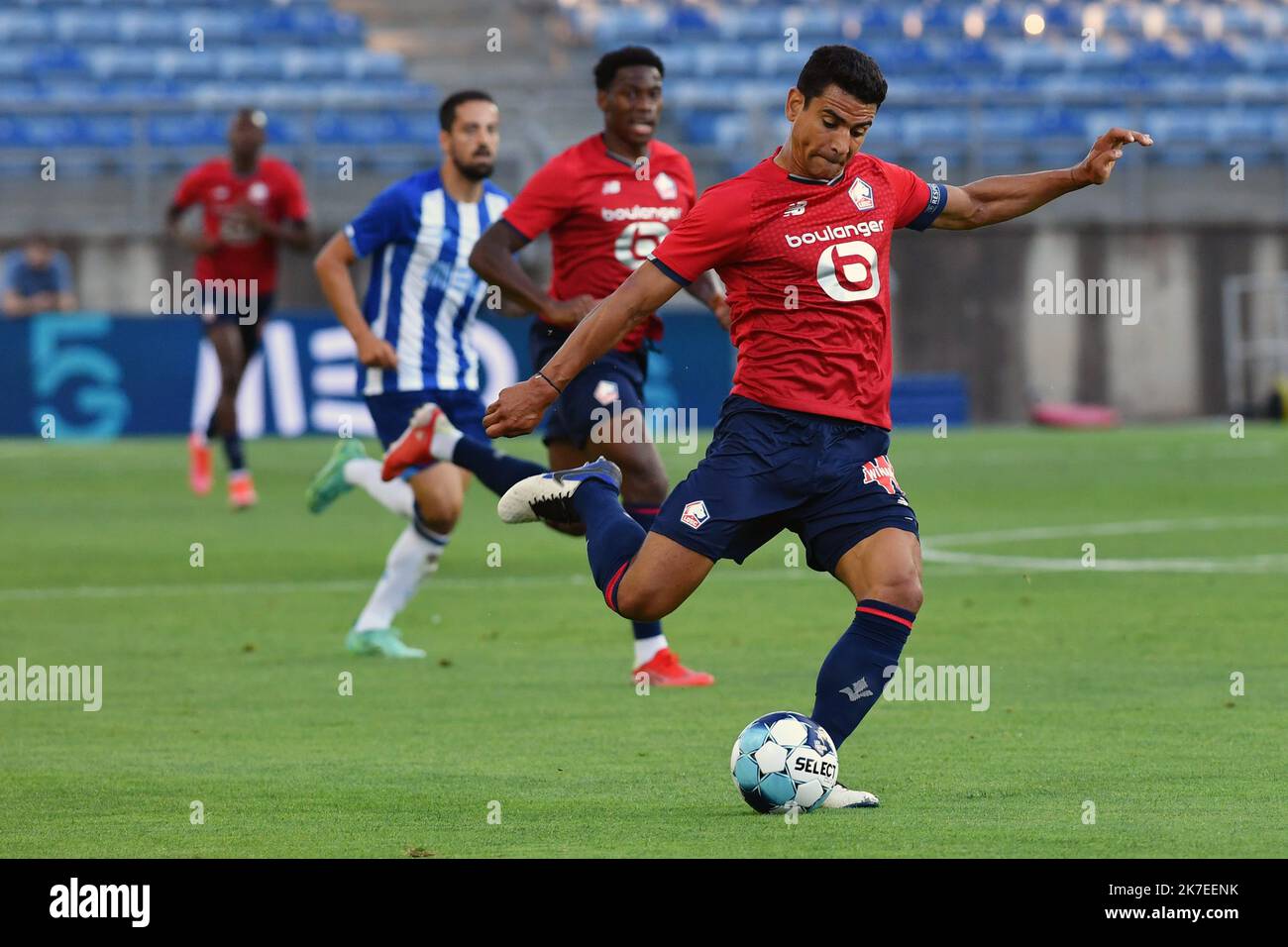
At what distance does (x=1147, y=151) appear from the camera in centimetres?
2756

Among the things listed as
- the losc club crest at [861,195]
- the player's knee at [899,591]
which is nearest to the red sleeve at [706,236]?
the losc club crest at [861,195]

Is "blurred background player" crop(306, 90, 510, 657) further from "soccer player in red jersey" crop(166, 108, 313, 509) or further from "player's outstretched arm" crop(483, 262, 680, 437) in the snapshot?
"soccer player in red jersey" crop(166, 108, 313, 509)

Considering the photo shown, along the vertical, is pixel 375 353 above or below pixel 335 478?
above

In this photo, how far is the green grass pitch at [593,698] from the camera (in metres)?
5.65

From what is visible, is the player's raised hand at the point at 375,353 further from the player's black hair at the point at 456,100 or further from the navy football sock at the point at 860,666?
the navy football sock at the point at 860,666

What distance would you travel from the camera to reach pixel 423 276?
10.1 metres

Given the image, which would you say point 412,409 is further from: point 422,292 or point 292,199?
point 292,199

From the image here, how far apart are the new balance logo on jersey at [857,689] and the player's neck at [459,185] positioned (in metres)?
4.47

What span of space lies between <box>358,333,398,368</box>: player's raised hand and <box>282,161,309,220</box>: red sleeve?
20.6 ft

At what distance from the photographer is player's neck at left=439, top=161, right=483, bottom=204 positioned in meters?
9.88

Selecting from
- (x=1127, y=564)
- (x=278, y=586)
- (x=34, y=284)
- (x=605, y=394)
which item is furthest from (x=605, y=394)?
(x=34, y=284)

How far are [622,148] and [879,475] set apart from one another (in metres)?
3.07

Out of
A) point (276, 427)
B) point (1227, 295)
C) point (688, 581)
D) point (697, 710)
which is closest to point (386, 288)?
point (697, 710)

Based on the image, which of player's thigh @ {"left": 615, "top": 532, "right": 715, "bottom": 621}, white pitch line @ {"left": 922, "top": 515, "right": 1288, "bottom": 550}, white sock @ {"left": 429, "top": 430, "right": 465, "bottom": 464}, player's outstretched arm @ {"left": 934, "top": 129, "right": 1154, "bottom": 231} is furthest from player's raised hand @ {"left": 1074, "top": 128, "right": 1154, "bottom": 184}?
white pitch line @ {"left": 922, "top": 515, "right": 1288, "bottom": 550}
